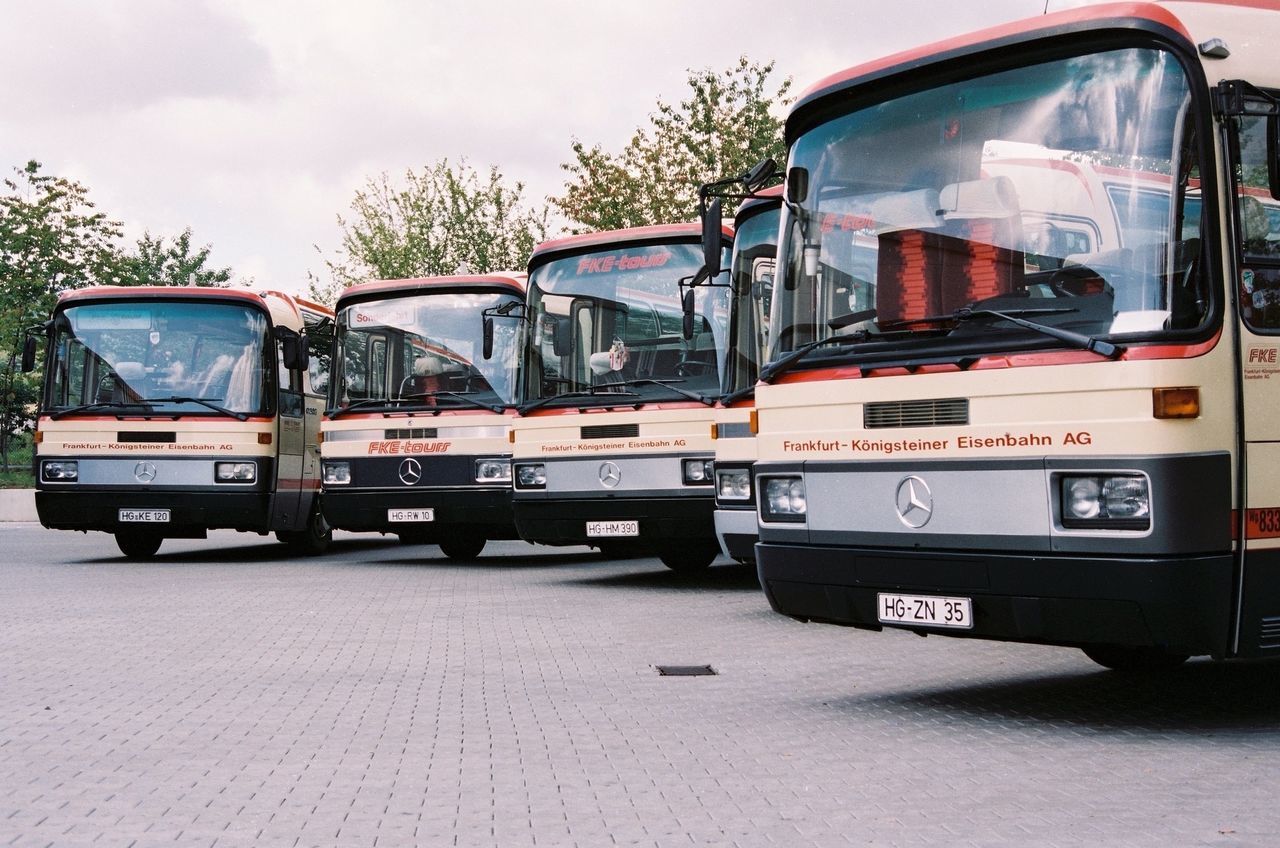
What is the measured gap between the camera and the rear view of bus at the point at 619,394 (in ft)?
50.3

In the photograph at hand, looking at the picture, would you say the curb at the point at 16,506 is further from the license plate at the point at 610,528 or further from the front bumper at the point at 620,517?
the license plate at the point at 610,528

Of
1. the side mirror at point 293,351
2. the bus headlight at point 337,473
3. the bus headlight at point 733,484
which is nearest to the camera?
the bus headlight at point 733,484

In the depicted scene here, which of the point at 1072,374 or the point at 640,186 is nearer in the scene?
the point at 1072,374

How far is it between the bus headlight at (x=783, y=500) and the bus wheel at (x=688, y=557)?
8.18m

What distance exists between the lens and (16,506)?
Result: 34594 millimetres

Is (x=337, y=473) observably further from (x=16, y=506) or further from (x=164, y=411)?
(x=16, y=506)

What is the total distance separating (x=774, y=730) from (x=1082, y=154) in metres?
2.95

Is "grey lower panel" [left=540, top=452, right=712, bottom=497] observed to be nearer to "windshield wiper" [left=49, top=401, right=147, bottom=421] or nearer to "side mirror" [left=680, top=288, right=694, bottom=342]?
"side mirror" [left=680, top=288, right=694, bottom=342]

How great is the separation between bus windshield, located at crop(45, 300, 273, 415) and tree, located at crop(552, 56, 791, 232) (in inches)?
813

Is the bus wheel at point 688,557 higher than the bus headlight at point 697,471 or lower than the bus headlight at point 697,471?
lower

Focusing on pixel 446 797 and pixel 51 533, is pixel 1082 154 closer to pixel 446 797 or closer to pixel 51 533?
pixel 446 797

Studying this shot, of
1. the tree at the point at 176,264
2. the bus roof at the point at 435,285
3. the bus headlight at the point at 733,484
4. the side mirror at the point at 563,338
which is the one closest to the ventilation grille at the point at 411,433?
the bus roof at the point at 435,285

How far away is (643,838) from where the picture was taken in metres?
5.74

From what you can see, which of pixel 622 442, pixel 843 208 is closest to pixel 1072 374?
pixel 843 208
